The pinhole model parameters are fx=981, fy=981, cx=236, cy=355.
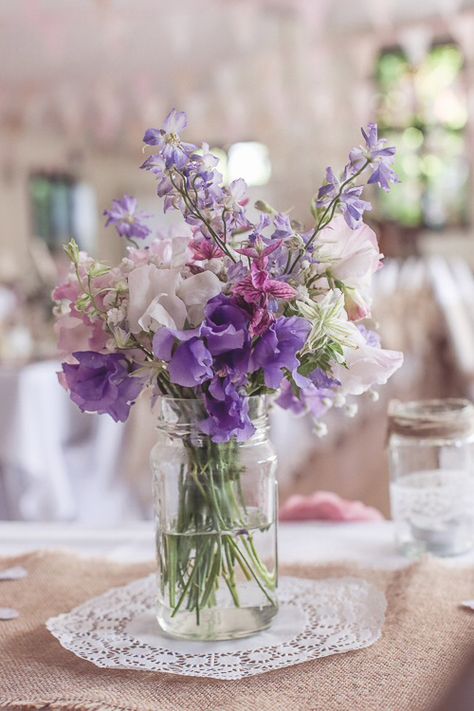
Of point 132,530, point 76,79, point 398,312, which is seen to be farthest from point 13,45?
point 132,530

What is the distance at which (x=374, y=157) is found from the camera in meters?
0.84

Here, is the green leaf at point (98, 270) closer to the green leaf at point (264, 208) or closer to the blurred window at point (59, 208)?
the green leaf at point (264, 208)

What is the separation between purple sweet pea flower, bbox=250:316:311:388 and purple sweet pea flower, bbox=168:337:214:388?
44 millimetres

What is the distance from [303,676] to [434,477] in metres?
0.39

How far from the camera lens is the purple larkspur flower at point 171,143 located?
836mm

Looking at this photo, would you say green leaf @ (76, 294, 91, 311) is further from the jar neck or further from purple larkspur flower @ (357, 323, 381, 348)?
purple larkspur flower @ (357, 323, 381, 348)

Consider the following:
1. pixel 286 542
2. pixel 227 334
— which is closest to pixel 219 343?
pixel 227 334

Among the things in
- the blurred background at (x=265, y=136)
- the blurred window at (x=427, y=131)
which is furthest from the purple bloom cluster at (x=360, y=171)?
the blurred window at (x=427, y=131)

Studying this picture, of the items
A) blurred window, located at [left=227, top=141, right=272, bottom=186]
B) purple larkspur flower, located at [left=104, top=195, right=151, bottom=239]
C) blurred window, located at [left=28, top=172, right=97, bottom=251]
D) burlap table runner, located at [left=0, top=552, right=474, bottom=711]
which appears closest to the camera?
burlap table runner, located at [left=0, top=552, right=474, bottom=711]

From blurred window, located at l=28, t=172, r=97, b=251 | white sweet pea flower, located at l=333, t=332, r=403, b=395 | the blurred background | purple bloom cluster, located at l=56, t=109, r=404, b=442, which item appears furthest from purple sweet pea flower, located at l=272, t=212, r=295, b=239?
blurred window, located at l=28, t=172, r=97, b=251

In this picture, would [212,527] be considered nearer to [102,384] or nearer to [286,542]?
[102,384]

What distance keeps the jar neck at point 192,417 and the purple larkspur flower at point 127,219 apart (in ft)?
0.61

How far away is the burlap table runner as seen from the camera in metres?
0.78

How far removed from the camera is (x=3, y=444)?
115 inches
